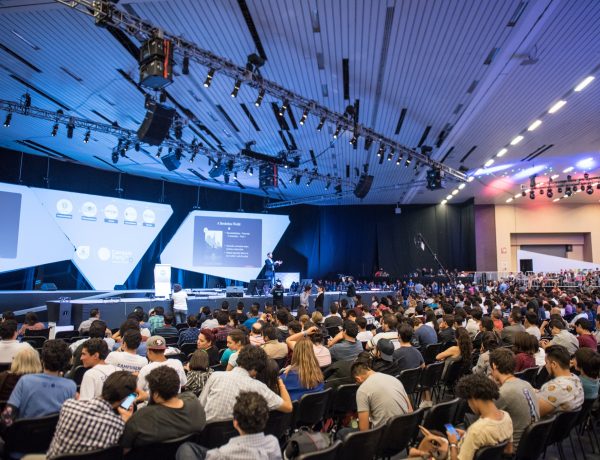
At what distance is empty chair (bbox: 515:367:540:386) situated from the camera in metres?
4.17

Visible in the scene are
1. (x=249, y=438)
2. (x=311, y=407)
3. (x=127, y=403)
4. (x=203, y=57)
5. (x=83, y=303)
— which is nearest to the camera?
(x=249, y=438)

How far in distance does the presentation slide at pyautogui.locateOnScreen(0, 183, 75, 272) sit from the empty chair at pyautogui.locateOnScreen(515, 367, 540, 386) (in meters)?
13.8

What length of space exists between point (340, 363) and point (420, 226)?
2122cm

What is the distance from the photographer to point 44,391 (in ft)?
9.39

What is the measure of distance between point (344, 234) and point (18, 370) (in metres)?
21.4

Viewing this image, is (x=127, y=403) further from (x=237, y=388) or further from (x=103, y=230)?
(x=103, y=230)

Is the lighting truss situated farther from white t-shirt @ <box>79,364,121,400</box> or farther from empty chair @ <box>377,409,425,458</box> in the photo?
empty chair @ <box>377,409,425,458</box>

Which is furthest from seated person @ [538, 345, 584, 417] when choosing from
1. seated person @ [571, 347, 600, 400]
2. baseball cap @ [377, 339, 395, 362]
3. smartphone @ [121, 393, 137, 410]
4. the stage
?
the stage

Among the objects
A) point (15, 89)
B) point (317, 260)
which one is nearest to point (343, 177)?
point (317, 260)

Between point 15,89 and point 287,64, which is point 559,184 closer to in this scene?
point 287,64

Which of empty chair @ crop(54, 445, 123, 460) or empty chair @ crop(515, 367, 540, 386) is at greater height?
empty chair @ crop(54, 445, 123, 460)

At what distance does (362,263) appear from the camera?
24.1 meters

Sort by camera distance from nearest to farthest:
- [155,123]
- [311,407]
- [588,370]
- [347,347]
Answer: [311,407] < [588,370] < [347,347] < [155,123]

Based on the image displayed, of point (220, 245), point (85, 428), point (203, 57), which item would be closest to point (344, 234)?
point (220, 245)
